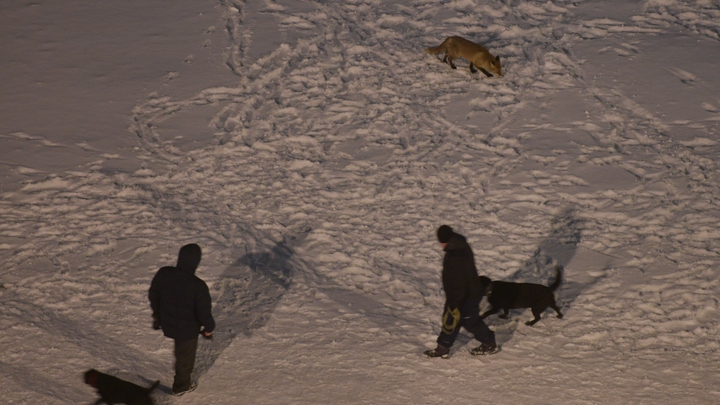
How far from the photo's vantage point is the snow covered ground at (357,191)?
21.3 feet

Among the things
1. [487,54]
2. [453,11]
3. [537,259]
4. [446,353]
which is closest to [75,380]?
[446,353]

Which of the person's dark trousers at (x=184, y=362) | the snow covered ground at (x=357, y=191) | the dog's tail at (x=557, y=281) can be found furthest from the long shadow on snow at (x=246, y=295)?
the dog's tail at (x=557, y=281)

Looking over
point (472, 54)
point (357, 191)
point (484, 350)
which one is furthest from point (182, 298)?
point (472, 54)

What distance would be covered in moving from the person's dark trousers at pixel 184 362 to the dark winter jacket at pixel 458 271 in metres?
2.26

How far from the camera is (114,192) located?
9195 millimetres

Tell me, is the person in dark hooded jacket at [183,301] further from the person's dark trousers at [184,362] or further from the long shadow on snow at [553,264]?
the long shadow on snow at [553,264]

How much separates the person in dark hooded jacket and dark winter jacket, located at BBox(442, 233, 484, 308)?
6.71ft

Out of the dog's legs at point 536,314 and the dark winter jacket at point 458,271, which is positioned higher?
the dark winter jacket at point 458,271

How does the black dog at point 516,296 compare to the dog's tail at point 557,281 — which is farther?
the dog's tail at point 557,281

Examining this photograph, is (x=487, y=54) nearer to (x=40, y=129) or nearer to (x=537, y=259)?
(x=537, y=259)

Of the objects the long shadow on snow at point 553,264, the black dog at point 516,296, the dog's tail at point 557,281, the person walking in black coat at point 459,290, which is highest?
the person walking in black coat at point 459,290

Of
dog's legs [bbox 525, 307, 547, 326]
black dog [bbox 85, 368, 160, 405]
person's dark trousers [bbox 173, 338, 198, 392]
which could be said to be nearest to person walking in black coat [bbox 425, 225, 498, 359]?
dog's legs [bbox 525, 307, 547, 326]

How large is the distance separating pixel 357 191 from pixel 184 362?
4.11 meters

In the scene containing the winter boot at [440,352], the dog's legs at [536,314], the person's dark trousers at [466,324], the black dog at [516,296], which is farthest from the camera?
the dog's legs at [536,314]
